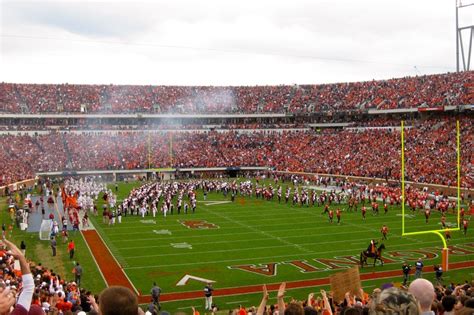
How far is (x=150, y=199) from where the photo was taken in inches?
1167

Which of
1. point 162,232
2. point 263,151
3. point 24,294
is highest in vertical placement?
point 24,294

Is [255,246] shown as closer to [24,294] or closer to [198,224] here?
[198,224]

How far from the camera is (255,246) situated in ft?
64.1

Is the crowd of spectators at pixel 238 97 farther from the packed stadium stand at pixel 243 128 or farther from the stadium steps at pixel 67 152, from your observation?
the stadium steps at pixel 67 152

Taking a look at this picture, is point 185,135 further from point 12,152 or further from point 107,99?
point 12,152

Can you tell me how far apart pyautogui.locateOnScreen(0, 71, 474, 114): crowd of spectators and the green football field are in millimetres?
22870

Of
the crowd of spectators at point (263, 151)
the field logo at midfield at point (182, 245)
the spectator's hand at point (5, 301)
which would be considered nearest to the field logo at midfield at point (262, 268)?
the field logo at midfield at point (182, 245)

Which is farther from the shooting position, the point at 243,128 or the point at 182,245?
the point at 243,128

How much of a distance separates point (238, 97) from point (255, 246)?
4224 centimetres

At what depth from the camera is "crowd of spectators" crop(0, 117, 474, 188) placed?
37.2m

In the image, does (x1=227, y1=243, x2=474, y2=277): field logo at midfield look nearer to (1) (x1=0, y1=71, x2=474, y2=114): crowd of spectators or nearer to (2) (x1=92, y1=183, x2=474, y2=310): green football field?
(2) (x1=92, y1=183, x2=474, y2=310): green football field

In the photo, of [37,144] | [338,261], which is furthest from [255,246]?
[37,144]

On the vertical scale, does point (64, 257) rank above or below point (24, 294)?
below

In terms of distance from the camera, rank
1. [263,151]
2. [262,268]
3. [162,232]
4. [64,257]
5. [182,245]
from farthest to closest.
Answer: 1. [263,151]
2. [162,232]
3. [182,245]
4. [64,257]
5. [262,268]
